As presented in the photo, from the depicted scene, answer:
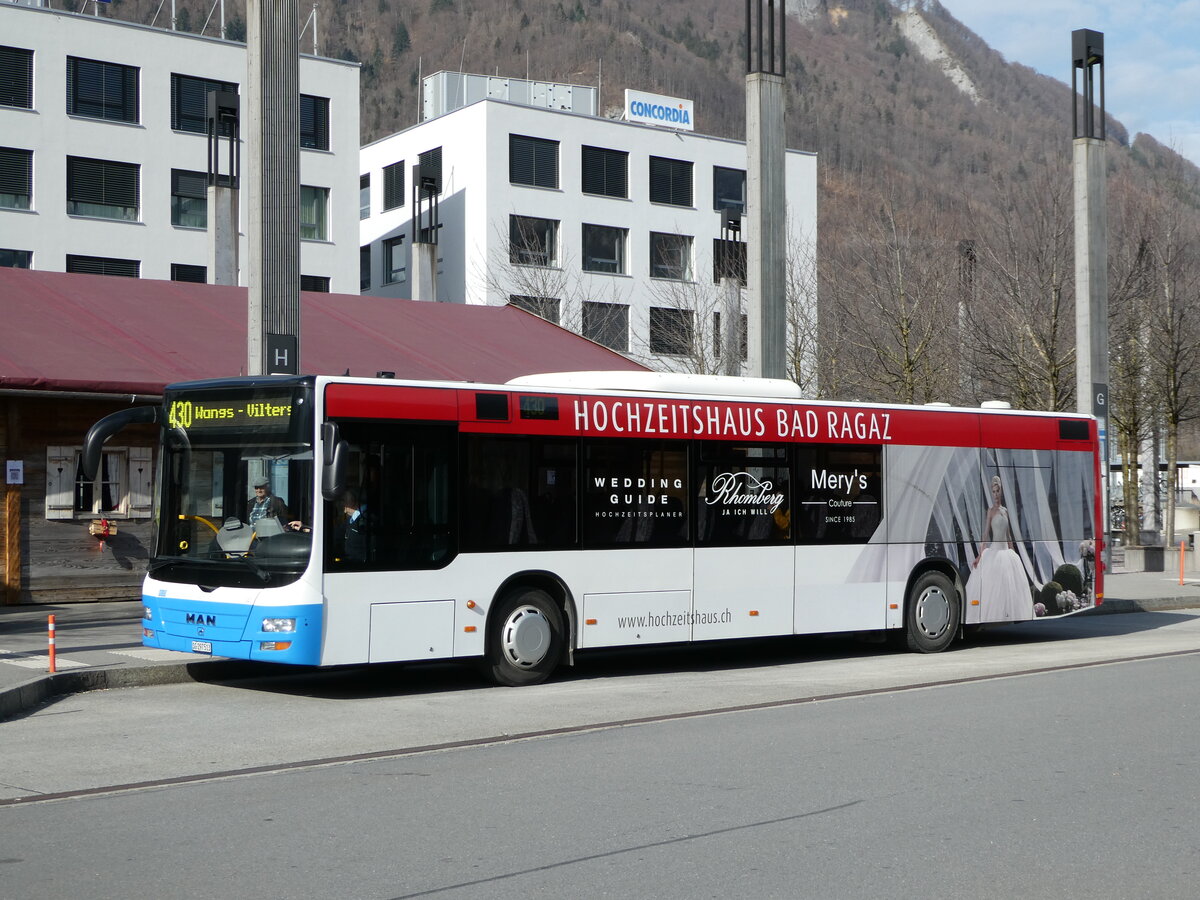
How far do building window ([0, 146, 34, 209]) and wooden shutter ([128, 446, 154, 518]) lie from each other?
29445 millimetres

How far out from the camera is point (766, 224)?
68.6ft

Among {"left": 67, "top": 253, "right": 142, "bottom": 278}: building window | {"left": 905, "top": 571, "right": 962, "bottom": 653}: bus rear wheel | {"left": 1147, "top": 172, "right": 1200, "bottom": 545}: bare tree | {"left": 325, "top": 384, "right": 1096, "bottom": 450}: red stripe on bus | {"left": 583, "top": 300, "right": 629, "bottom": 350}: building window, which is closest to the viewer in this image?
{"left": 325, "top": 384, "right": 1096, "bottom": 450}: red stripe on bus

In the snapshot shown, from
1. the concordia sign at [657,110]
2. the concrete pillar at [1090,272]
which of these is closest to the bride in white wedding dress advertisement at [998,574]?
the concrete pillar at [1090,272]

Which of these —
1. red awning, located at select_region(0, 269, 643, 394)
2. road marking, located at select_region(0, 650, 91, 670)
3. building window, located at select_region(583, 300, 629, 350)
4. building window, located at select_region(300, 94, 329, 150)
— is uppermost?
building window, located at select_region(300, 94, 329, 150)

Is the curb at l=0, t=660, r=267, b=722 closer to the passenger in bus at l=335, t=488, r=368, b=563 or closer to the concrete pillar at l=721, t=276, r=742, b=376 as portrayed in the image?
the passenger in bus at l=335, t=488, r=368, b=563

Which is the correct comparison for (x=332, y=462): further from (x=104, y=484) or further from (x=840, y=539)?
(x=104, y=484)

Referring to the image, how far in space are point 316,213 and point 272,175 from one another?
3774 cm

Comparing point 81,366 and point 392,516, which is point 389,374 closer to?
point 392,516

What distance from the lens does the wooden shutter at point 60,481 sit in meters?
19.7

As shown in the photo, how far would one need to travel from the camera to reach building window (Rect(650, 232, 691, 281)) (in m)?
64.9

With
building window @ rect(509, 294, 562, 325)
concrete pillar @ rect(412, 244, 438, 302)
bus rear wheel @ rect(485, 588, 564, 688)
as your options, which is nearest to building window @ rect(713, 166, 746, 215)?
building window @ rect(509, 294, 562, 325)

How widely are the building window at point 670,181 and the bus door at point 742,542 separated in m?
51.8

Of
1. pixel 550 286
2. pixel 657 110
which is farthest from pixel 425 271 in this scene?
pixel 657 110

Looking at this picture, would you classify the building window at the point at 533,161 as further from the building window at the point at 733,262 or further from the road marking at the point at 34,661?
the road marking at the point at 34,661
